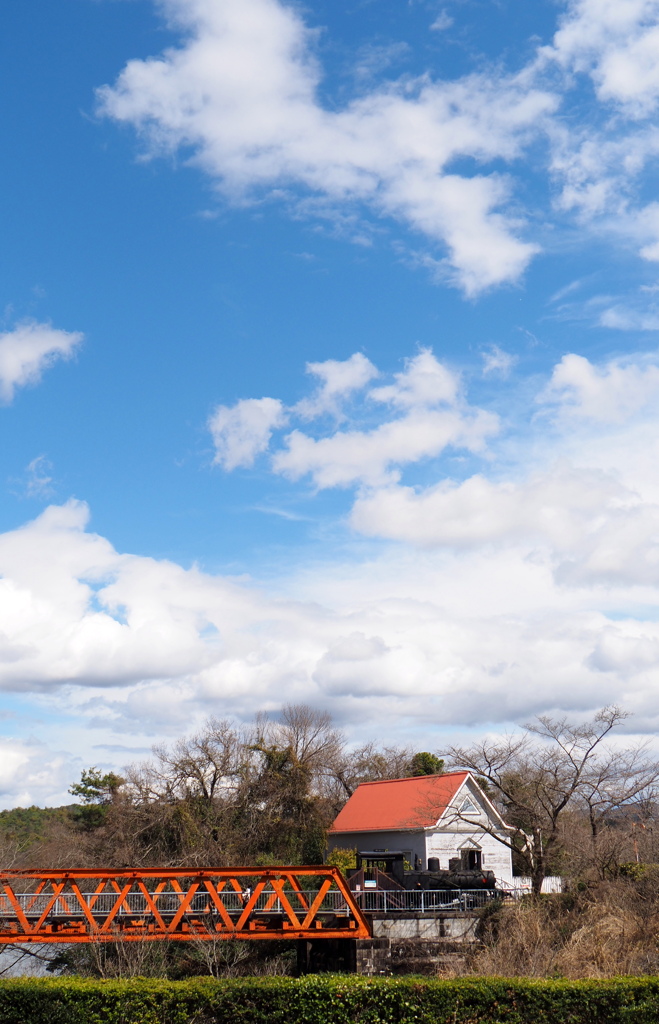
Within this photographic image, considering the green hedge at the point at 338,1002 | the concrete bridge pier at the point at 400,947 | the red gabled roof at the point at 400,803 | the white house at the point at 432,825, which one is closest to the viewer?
the green hedge at the point at 338,1002

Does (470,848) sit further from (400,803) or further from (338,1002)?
(338,1002)

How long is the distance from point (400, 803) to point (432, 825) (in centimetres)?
399

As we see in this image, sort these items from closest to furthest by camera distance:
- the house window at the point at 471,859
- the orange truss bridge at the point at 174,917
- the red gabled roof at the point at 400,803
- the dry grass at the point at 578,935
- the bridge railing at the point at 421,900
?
the orange truss bridge at the point at 174,917
the dry grass at the point at 578,935
the bridge railing at the point at 421,900
the house window at the point at 471,859
the red gabled roof at the point at 400,803

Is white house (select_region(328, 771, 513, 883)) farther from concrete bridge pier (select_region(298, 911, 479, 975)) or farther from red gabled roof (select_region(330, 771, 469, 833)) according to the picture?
concrete bridge pier (select_region(298, 911, 479, 975))

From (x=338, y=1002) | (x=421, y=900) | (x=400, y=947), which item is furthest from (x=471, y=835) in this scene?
(x=338, y=1002)

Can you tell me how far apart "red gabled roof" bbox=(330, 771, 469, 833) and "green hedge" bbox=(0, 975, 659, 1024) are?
21868 mm

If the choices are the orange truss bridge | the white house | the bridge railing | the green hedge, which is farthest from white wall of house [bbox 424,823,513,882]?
the green hedge

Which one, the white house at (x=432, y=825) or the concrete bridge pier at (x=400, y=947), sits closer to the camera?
the concrete bridge pier at (x=400, y=947)

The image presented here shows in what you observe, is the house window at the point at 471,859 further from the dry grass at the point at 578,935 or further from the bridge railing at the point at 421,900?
the dry grass at the point at 578,935

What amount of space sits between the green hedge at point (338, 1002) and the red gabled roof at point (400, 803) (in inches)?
861

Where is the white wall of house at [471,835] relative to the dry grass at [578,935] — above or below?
above

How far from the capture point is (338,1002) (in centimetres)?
1791

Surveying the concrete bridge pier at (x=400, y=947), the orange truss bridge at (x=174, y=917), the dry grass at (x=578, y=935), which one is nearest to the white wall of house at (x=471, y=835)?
the concrete bridge pier at (x=400, y=947)

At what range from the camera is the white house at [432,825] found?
1575 inches
